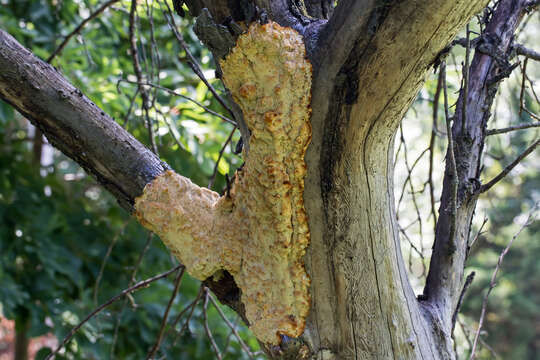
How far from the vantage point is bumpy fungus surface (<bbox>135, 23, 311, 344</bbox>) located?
1.03m

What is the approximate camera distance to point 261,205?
1.09 meters

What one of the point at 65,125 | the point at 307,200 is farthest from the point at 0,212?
the point at 307,200

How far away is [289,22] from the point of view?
3.52ft

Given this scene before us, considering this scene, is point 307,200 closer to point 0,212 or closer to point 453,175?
point 453,175

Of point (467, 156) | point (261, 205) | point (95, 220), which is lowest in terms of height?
point (261, 205)

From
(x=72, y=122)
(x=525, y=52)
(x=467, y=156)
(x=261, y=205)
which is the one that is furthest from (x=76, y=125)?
(x=525, y=52)

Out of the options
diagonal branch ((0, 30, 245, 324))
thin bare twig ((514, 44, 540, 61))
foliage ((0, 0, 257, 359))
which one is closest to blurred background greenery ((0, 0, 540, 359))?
foliage ((0, 0, 257, 359))

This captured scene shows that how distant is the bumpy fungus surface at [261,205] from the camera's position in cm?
103

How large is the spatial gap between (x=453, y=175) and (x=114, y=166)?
86 centimetres

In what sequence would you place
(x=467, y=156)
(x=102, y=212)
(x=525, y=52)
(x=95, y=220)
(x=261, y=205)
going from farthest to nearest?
1. (x=102, y=212)
2. (x=95, y=220)
3. (x=525, y=52)
4. (x=467, y=156)
5. (x=261, y=205)

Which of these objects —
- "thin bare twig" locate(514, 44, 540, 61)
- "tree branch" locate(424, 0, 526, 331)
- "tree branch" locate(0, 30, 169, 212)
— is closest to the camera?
"tree branch" locate(0, 30, 169, 212)

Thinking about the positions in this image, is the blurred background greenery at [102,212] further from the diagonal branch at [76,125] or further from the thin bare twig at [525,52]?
the diagonal branch at [76,125]

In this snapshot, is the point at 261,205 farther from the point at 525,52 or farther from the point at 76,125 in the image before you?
the point at 525,52

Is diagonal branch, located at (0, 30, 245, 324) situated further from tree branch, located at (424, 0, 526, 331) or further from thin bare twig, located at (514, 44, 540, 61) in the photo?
thin bare twig, located at (514, 44, 540, 61)
